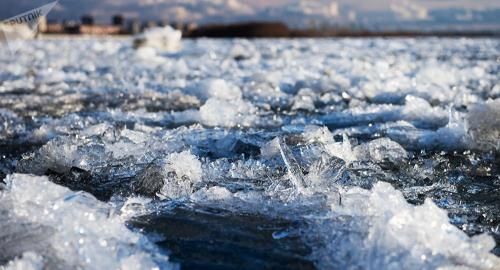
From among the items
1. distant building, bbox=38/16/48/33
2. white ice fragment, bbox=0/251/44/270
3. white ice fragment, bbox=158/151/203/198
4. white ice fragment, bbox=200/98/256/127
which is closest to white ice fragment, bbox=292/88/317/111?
white ice fragment, bbox=200/98/256/127

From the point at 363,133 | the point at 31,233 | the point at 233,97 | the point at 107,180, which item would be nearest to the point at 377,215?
the point at 31,233

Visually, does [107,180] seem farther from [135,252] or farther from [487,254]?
[487,254]

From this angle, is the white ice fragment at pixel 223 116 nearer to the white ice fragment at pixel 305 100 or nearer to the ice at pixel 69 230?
the white ice fragment at pixel 305 100

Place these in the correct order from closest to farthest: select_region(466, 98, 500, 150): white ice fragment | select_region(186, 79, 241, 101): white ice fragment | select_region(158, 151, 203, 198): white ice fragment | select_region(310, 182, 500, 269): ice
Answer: select_region(310, 182, 500, 269): ice, select_region(158, 151, 203, 198): white ice fragment, select_region(466, 98, 500, 150): white ice fragment, select_region(186, 79, 241, 101): white ice fragment

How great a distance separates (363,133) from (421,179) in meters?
1.24

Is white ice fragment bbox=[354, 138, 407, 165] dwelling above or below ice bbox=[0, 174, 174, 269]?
below

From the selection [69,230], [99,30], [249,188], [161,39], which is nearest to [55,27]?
[99,30]

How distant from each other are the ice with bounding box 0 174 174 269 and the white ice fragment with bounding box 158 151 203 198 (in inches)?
18.9

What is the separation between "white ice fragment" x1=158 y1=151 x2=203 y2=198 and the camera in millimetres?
2035

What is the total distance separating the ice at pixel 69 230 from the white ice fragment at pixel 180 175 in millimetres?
481

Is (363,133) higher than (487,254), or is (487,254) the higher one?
(487,254)

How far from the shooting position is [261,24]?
1734 inches

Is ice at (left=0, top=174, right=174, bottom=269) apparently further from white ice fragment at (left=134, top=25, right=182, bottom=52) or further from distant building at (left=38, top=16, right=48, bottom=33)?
white ice fragment at (left=134, top=25, right=182, bottom=52)

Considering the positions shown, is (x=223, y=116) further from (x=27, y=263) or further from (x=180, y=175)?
(x=27, y=263)
